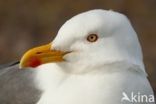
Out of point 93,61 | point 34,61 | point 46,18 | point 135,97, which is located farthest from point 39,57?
point 46,18

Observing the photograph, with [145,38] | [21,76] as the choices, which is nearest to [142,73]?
[21,76]

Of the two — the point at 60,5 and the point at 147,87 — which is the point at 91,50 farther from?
the point at 60,5

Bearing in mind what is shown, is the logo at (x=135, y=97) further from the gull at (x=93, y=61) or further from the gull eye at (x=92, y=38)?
the gull eye at (x=92, y=38)

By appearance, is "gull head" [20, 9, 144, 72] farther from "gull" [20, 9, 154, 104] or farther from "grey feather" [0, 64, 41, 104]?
"grey feather" [0, 64, 41, 104]

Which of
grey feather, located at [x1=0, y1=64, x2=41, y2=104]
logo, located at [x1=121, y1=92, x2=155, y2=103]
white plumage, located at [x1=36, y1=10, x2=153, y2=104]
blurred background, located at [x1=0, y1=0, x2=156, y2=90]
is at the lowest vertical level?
blurred background, located at [x1=0, y1=0, x2=156, y2=90]

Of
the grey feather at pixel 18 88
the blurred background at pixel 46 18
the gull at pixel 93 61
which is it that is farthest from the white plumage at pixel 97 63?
the blurred background at pixel 46 18

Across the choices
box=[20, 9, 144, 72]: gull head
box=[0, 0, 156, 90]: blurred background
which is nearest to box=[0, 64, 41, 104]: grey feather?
box=[20, 9, 144, 72]: gull head

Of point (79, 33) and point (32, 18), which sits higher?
point (79, 33)
